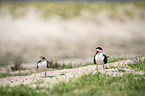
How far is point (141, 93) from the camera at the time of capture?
6105 mm

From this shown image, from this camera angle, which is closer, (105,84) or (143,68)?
(105,84)

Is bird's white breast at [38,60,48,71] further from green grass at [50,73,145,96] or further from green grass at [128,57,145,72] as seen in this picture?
green grass at [128,57,145,72]

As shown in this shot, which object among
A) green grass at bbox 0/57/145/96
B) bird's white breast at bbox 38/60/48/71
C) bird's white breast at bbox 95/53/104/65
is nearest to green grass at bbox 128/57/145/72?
green grass at bbox 0/57/145/96

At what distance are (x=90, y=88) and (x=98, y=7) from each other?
27.7 meters

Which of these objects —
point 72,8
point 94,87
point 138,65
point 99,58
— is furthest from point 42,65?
point 72,8

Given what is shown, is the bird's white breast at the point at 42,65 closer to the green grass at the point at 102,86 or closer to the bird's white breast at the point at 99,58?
the green grass at the point at 102,86

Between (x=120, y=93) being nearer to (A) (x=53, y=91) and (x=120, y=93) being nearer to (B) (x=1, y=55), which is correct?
(A) (x=53, y=91)

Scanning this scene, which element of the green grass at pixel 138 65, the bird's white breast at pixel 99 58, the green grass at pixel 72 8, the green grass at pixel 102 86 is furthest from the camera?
the green grass at pixel 72 8

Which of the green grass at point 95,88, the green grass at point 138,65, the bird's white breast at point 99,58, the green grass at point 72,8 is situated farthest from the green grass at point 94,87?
the green grass at point 72,8

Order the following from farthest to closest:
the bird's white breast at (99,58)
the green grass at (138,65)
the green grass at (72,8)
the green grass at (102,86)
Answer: the green grass at (72,8), the green grass at (138,65), the bird's white breast at (99,58), the green grass at (102,86)

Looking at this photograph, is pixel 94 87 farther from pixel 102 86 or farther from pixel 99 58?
pixel 99 58

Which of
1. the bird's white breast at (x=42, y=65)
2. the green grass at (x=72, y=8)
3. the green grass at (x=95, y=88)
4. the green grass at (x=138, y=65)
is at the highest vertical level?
the green grass at (x=72, y=8)

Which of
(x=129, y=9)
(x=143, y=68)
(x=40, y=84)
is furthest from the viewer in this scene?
(x=129, y=9)

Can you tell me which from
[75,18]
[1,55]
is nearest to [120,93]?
[1,55]
